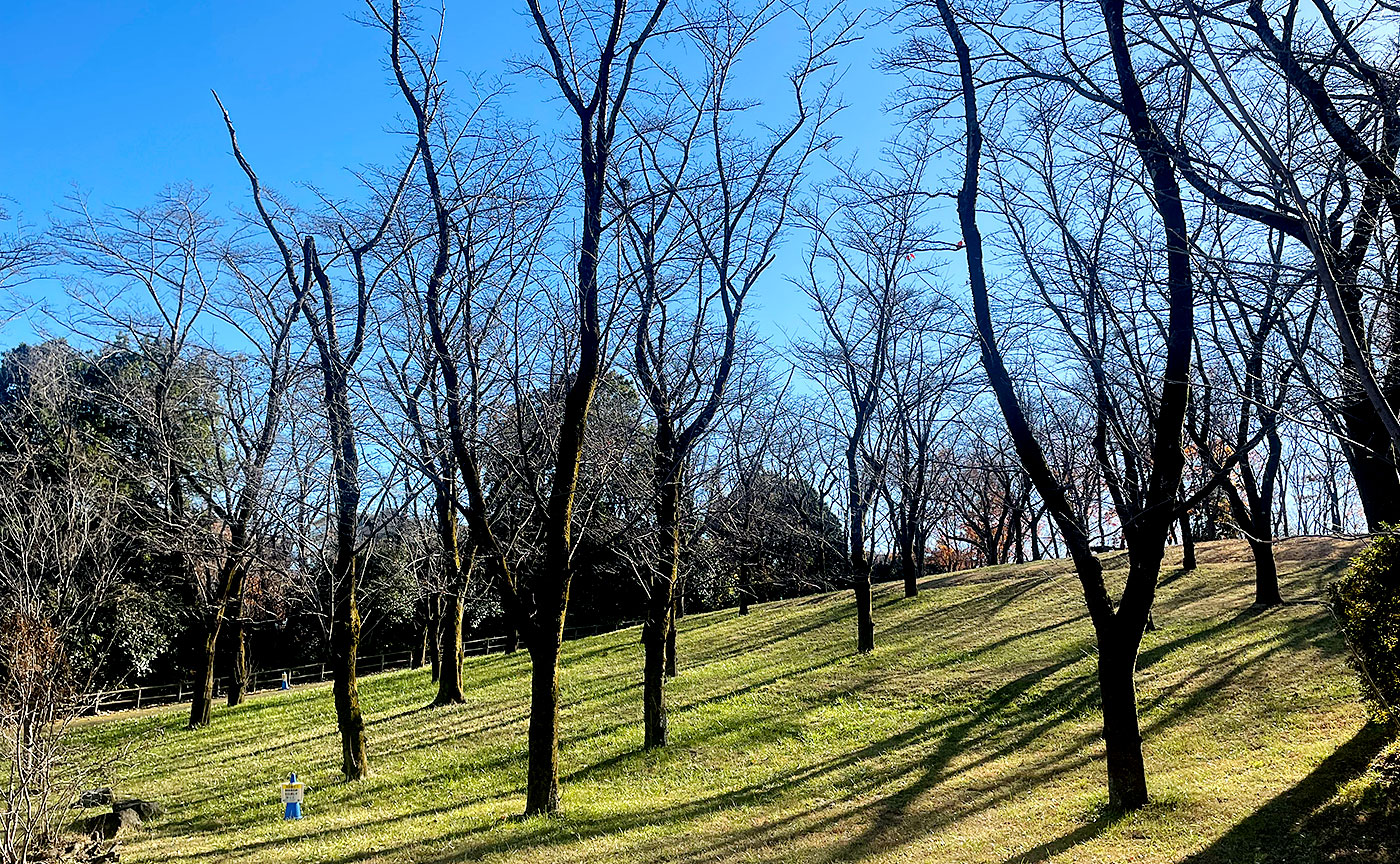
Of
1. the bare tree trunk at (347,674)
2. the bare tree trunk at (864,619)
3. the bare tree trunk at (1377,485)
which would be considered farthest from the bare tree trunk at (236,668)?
the bare tree trunk at (1377,485)

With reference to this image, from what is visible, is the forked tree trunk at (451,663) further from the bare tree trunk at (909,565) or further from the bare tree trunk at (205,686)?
the bare tree trunk at (909,565)

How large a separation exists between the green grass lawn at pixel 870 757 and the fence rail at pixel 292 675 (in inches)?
268

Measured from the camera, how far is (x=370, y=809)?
10.9m

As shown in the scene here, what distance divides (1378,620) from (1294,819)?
69.0 inches

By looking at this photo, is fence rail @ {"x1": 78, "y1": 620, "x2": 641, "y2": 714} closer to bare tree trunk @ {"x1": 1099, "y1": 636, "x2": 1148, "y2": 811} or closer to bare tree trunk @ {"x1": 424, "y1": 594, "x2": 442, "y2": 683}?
bare tree trunk @ {"x1": 424, "y1": 594, "x2": 442, "y2": 683}

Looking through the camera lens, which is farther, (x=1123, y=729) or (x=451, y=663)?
(x=451, y=663)

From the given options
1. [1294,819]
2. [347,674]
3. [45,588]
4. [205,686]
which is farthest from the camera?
[205,686]

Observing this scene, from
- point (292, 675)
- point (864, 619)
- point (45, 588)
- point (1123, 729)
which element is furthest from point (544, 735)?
point (292, 675)

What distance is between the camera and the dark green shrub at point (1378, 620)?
21.4 feet

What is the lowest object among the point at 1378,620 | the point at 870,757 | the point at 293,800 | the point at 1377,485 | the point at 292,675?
the point at 292,675

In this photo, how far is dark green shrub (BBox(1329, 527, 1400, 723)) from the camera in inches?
256

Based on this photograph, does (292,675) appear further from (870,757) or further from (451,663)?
(870,757)

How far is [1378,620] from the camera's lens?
669cm

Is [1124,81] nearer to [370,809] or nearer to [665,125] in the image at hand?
[665,125]
